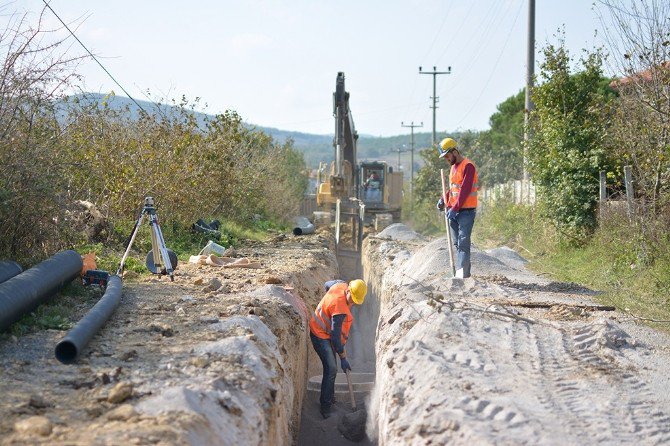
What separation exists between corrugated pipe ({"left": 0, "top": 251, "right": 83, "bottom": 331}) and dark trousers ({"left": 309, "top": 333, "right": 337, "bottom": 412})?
9.88 ft

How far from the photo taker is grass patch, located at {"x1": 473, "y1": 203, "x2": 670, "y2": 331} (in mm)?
10242

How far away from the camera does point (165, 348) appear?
6832 millimetres

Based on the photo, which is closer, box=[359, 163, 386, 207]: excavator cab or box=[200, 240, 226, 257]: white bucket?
box=[200, 240, 226, 257]: white bucket

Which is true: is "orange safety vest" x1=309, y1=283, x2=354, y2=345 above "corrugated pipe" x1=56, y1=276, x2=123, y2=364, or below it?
below

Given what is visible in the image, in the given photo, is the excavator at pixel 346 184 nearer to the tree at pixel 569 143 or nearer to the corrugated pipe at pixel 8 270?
the tree at pixel 569 143

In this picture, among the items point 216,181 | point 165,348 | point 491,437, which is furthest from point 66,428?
point 216,181

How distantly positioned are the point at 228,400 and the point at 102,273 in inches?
167

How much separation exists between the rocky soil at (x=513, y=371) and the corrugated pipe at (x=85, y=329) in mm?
2519

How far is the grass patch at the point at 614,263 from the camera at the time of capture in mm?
10242

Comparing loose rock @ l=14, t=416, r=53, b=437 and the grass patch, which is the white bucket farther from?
loose rock @ l=14, t=416, r=53, b=437

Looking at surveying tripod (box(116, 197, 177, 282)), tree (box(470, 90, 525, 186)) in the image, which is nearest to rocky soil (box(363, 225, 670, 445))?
surveying tripod (box(116, 197, 177, 282))

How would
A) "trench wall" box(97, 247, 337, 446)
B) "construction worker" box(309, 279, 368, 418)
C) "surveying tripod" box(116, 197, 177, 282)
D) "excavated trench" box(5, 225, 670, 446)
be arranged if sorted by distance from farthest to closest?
"surveying tripod" box(116, 197, 177, 282) → "construction worker" box(309, 279, 368, 418) → "excavated trench" box(5, 225, 670, 446) → "trench wall" box(97, 247, 337, 446)

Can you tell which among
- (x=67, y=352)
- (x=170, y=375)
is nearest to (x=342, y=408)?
(x=170, y=375)

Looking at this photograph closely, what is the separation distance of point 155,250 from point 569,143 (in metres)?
9.87
